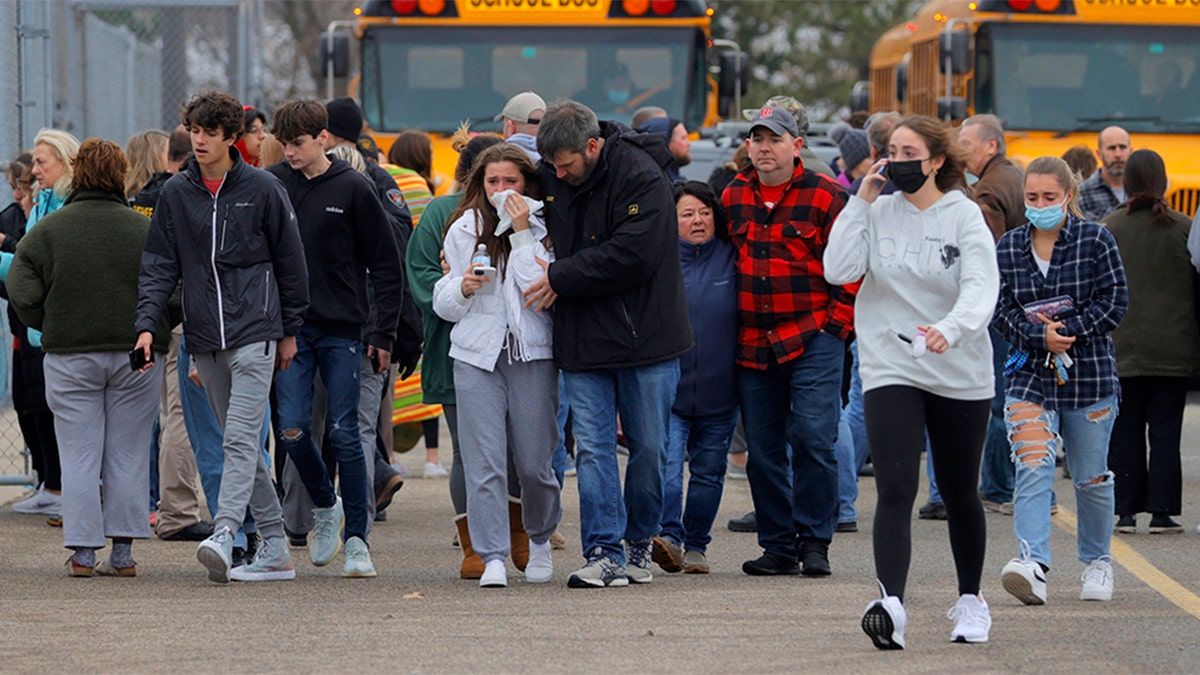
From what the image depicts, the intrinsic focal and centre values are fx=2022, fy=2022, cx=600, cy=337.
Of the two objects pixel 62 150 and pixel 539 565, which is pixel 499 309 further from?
pixel 62 150

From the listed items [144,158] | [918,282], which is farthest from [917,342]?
[144,158]

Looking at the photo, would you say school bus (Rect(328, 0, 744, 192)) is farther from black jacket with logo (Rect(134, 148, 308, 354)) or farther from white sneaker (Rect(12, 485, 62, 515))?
black jacket with logo (Rect(134, 148, 308, 354))

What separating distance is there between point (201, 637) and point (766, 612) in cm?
194

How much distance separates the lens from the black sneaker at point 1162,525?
9438mm

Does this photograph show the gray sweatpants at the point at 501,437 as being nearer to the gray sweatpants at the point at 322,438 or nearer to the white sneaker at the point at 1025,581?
the gray sweatpants at the point at 322,438

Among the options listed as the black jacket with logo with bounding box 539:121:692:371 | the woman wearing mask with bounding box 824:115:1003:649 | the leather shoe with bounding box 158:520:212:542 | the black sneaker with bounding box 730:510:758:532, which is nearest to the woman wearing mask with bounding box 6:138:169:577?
the leather shoe with bounding box 158:520:212:542

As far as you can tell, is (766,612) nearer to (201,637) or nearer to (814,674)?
(814,674)

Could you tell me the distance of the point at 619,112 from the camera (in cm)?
1575

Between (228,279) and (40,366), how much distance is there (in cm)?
258

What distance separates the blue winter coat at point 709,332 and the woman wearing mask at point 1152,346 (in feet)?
8.08

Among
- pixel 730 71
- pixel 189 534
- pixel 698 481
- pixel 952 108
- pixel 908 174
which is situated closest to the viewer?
pixel 908 174

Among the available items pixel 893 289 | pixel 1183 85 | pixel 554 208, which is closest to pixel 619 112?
pixel 1183 85

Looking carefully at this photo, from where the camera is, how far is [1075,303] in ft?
25.0

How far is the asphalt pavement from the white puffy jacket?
90 cm
